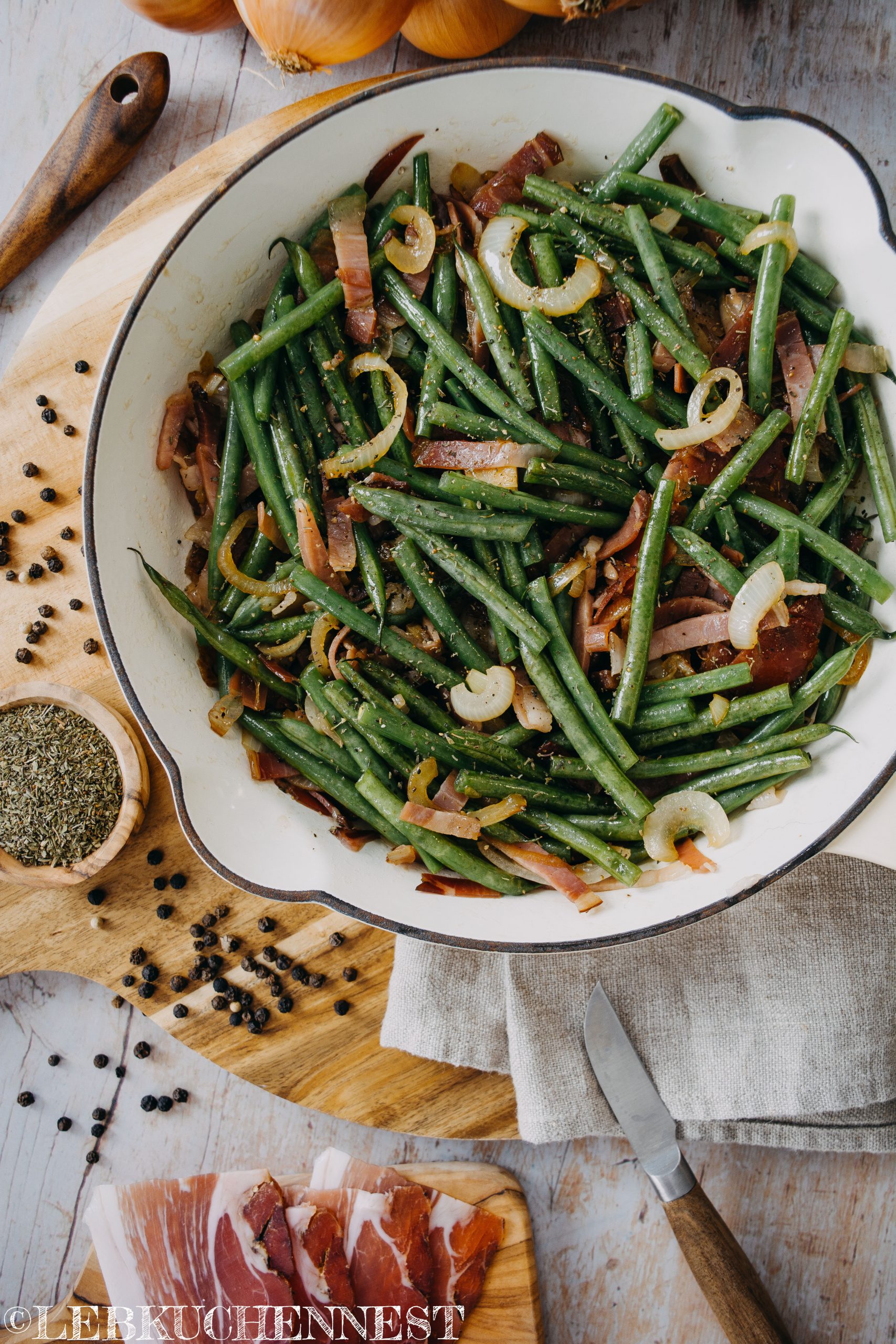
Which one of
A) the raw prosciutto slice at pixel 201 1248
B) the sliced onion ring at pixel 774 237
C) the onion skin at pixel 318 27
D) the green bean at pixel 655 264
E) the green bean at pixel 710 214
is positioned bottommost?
the raw prosciutto slice at pixel 201 1248

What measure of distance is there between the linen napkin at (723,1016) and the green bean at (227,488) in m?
1.71

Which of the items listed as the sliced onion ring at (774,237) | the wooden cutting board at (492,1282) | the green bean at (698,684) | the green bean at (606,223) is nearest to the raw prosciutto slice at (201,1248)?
the wooden cutting board at (492,1282)

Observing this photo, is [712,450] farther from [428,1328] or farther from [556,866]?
[428,1328]

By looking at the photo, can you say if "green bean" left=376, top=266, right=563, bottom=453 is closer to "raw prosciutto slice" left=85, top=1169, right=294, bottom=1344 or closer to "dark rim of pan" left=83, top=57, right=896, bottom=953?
"dark rim of pan" left=83, top=57, right=896, bottom=953

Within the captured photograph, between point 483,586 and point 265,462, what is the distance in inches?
36.0

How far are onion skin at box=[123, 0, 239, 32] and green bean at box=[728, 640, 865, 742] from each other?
3520 millimetres

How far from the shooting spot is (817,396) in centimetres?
294

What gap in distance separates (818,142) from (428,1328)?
4652 millimetres

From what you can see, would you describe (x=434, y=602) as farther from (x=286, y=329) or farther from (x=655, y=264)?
(x=655, y=264)

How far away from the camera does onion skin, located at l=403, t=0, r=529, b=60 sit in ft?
11.0

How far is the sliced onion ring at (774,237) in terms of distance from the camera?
9.70ft

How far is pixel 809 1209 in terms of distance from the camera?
12.6ft

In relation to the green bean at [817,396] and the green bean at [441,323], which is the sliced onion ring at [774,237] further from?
the green bean at [441,323]

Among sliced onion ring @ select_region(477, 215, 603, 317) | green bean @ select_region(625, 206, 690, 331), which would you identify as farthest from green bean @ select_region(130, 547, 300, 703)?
green bean @ select_region(625, 206, 690, 331)
